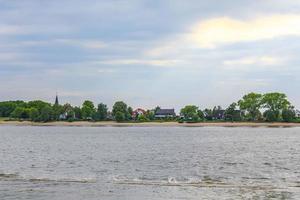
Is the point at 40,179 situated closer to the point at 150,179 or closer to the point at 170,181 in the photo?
the point at 150,179

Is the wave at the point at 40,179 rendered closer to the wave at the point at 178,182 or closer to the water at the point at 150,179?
the water at the point at 150,179

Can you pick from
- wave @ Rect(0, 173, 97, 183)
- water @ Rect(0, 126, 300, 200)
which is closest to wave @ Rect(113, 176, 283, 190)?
water @ Rect(0, 126, 300, 200)

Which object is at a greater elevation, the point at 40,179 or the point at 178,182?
the point at 40,179

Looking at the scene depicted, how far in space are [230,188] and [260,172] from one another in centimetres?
1294

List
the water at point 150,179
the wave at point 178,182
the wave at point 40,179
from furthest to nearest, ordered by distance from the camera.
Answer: the wave at point 40,179 → the wave at point 178,182 → the water at point 150,179

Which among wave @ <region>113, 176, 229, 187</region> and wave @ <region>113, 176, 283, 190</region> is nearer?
wave @ <region>113, 176, 283, 190</region>

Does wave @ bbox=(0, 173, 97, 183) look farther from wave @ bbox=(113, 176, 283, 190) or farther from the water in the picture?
wave @ bbox=(113, 176, 283, 190)

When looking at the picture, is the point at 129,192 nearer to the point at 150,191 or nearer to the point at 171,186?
the point at 150,191

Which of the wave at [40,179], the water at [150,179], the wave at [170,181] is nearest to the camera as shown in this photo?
the water at [150,179]

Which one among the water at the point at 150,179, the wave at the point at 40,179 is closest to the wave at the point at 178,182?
the water at the point at 150,179

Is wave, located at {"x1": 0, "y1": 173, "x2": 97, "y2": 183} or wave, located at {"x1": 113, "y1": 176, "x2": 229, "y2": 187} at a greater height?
wave, located at {"x1": 0, "y1": 173, "x2": 97, "y2": 183}

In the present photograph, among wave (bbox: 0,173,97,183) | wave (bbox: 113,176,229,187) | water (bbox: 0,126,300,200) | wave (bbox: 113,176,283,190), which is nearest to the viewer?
water (bbox: 0,126,300,200)

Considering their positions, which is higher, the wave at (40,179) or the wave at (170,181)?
the wave at (40,179)

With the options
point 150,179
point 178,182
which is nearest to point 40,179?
point 150,179
